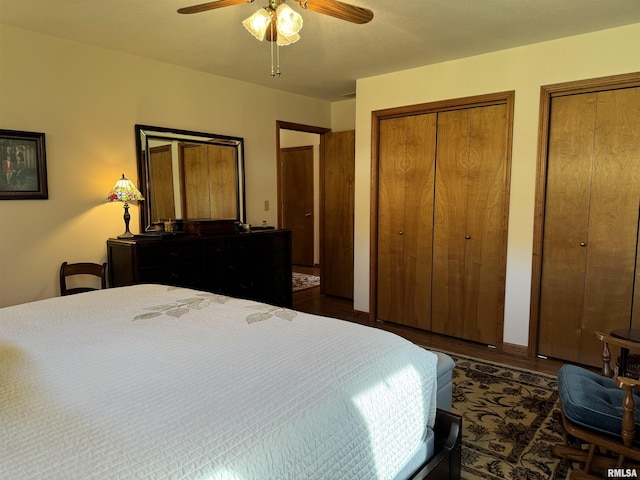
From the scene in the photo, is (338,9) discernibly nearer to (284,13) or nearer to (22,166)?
(284,13)

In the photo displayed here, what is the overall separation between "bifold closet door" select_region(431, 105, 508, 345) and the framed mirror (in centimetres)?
199

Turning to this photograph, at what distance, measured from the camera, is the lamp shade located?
319 centimetres

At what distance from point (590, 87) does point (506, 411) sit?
235 cm

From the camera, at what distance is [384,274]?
4332 mm

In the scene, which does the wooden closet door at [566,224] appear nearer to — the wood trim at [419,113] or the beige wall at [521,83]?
the beige wall at [521,83]

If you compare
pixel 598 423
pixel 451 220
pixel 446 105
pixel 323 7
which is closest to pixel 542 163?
pixel 451 220

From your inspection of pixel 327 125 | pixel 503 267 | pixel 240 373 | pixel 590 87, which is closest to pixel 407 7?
pixel 590 87

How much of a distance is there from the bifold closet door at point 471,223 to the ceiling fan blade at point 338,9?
70.6 inches

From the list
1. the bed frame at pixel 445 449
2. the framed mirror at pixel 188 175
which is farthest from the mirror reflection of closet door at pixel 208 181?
the bed frame at pixel 445 449

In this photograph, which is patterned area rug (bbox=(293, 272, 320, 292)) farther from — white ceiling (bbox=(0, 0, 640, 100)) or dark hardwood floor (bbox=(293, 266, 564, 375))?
white ceiling (bbox=(0, 0, 640, 100))

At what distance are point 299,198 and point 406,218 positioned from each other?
3635mm

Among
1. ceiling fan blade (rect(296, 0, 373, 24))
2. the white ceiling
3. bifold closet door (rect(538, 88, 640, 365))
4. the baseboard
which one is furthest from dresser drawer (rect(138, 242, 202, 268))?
bifold closet door (rect(538, 88, 640, 365))

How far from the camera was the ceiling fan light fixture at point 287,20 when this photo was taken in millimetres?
1987

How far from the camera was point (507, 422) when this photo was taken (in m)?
2.44
